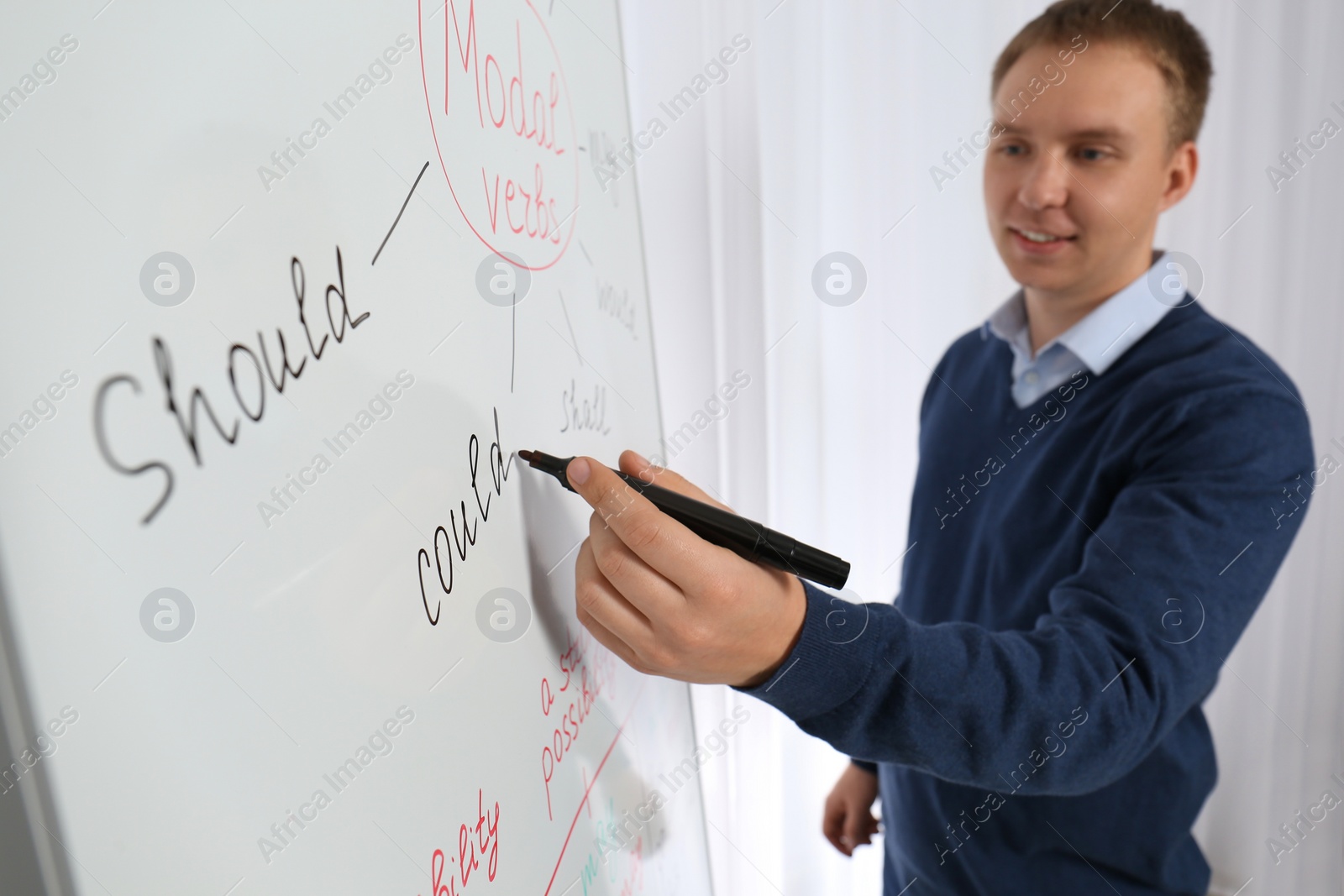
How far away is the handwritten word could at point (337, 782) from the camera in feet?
0.90

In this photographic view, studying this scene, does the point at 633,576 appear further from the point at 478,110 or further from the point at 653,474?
the point at 478,110

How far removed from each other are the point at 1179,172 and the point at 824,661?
0.81 meters

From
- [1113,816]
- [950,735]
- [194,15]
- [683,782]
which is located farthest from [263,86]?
[1113,816]

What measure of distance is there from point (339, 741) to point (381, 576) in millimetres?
65

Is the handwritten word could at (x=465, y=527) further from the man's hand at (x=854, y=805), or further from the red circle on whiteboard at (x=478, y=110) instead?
the man's hand at (x=854, y=805)

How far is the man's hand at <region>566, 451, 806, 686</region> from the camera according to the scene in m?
0.43

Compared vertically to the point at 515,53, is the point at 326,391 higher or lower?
lower

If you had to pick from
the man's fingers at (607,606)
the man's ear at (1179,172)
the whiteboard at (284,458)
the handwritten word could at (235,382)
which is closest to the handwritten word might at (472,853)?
the whiteboard at (284,458)

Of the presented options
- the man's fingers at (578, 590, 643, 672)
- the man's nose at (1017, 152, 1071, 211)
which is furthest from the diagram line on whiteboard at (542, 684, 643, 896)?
the man's nose at (1017, 152, 1071, 211)

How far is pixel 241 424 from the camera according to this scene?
0.89 ft

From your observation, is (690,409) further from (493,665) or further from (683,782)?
(493,665)

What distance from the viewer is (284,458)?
29 centimetres

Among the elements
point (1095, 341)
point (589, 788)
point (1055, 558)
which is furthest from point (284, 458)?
point (1095, 341)

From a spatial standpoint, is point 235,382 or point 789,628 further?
point 789,628
